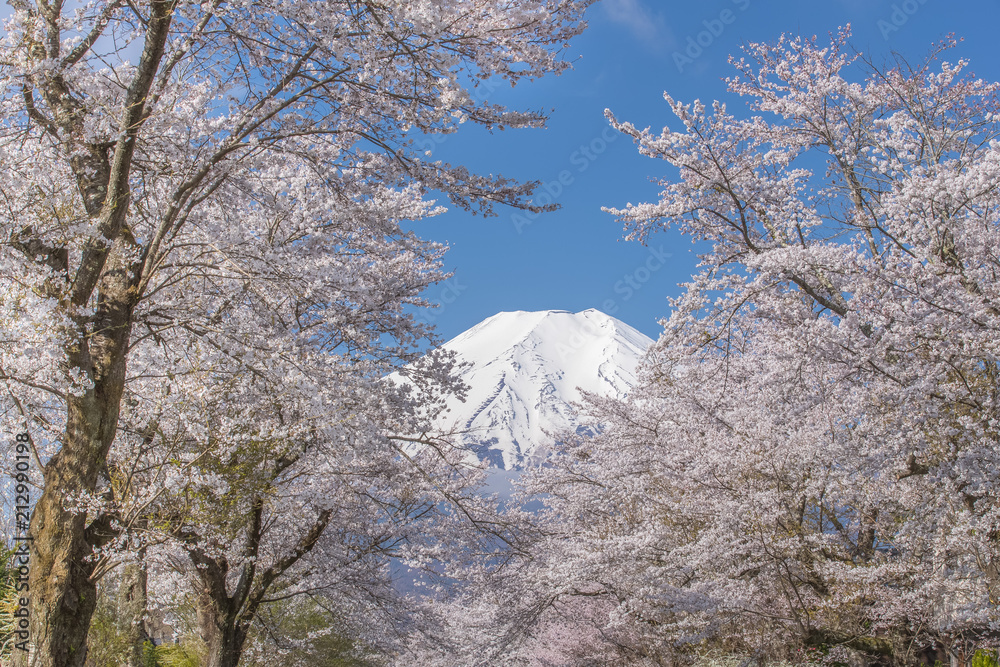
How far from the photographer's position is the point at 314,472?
6.36 m

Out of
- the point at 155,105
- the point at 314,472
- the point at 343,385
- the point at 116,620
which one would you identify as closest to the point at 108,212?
the point at 155,105

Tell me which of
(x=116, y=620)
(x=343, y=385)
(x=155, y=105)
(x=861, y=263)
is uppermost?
(x=155, y=105)

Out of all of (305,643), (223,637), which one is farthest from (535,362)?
(223,637)

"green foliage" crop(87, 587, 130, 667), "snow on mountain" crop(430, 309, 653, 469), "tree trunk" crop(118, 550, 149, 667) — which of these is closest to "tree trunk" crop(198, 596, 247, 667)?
"tree trunk" crop(118, 550, 149, 667)

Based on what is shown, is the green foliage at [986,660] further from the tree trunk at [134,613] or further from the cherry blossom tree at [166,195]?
the tree trunk at [134,613]

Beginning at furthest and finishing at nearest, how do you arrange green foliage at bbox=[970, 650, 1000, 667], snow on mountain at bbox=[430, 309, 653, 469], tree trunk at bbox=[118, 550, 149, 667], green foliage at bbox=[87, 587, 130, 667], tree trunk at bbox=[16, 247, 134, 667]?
snow on mountain at bbox=[430, 309, 653, 469]
green foliage at bbox=[87, 587, 130, 667]
tree trunk at bbox=[118, 550, 149, 667]
green foliage at bbox=[970, 650, 1000, 667]
tree trunk at bbox=[16, 247, 134, 667]

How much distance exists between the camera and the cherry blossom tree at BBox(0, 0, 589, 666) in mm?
3486

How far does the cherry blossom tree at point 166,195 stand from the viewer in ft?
11.4

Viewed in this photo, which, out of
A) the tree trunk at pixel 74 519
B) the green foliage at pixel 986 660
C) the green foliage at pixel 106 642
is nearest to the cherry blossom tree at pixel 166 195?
the tree trunk at pixel 74 519

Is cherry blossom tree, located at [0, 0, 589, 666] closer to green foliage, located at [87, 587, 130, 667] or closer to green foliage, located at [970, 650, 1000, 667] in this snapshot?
green foliage, located at [87, 587, 130, 667]

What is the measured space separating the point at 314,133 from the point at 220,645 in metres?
5.46

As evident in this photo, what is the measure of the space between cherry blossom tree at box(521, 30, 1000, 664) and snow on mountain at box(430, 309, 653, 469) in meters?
116

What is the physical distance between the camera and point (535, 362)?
161375mm

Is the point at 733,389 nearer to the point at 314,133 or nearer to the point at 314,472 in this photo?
the point at 314,472
